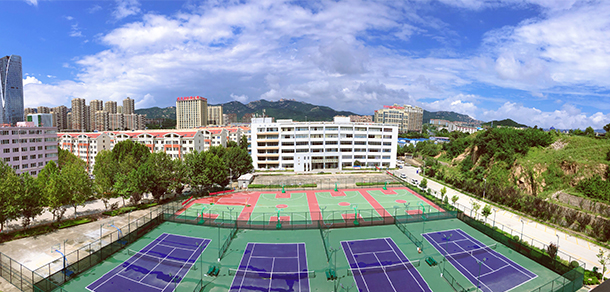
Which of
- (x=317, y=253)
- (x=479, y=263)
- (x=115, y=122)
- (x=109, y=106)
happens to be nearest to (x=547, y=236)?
(x=479, y=263)

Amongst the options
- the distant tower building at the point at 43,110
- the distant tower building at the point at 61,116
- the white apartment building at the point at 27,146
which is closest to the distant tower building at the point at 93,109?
the distant tower building at the point at 61,116

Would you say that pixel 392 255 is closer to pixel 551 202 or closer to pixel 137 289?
pixel 137 289

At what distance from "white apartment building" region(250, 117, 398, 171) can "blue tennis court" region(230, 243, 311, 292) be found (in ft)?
118

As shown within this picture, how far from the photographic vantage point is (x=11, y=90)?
A: 321 ft

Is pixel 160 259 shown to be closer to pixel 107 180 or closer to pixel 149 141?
pixel 107 180

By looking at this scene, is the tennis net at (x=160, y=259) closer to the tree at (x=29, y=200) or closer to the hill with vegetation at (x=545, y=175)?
the tree at (x=29, y=200)

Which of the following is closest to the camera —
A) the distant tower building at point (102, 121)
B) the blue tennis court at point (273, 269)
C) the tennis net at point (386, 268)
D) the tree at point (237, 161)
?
the blue tennis court at point (273, 269)

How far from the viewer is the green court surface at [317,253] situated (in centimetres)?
1969

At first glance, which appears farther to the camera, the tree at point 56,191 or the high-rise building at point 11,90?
the high-rise building at point 11,90

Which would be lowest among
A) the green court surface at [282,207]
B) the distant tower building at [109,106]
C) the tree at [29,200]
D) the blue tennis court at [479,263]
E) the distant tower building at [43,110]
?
the blue tennis court at [479,263]

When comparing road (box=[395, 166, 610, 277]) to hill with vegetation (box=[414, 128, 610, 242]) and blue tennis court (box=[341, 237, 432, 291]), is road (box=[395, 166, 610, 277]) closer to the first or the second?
hill with vegetation (box=[414, 128, 610, 242])

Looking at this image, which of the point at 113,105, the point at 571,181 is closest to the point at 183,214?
the point at 571,181

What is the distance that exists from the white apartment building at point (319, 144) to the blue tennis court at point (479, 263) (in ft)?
118

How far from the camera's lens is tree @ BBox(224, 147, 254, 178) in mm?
51316
